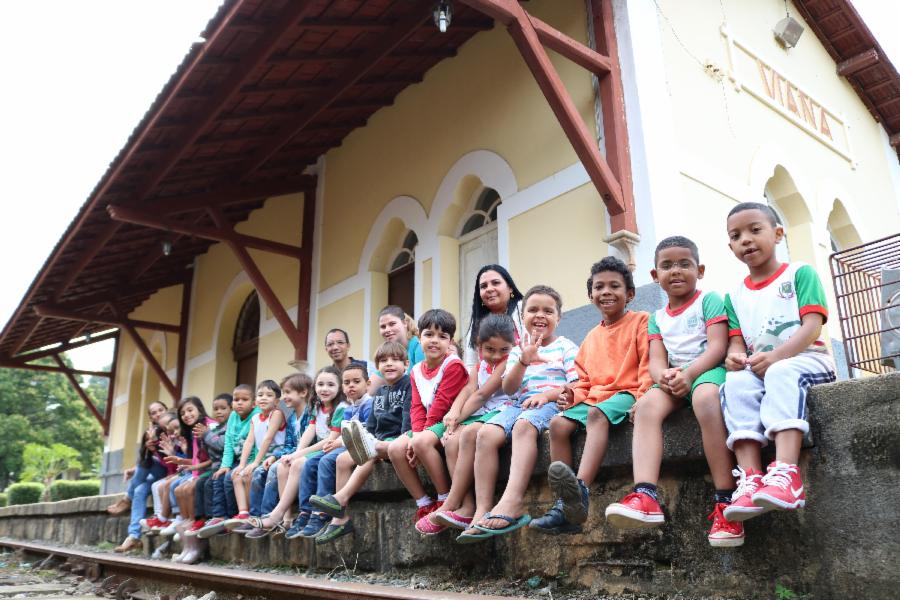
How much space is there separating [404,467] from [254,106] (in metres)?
5.50

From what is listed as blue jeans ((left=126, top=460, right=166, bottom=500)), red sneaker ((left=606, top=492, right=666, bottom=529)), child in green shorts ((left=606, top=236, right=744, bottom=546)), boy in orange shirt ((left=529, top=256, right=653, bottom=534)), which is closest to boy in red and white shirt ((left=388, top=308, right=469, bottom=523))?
boy in orange shirt ((left=529, top=256, right=653, bottom=534))

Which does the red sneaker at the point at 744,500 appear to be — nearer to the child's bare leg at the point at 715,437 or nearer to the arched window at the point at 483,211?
the child's bare leg at the point at 715,437

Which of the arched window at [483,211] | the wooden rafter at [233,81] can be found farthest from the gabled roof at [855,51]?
the wooden rafter at [233,81]

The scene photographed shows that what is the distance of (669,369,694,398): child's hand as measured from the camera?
2945 millimetres

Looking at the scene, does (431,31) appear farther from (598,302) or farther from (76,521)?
(76,521)

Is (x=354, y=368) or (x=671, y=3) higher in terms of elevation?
(x=671, y=3)

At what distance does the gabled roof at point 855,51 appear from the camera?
9.65m

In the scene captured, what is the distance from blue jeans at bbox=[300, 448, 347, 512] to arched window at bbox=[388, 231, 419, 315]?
4.12 m

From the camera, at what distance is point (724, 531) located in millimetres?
2635

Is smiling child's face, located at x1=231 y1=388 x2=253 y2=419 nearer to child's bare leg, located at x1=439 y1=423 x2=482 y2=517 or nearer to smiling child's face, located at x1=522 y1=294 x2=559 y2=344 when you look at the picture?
child's bare leg, located at x1=439 y1=423 x2=482 y2=517

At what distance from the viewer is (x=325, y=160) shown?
35.4ft

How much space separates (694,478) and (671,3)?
559 centimetres

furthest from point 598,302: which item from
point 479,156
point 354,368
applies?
point 479,156

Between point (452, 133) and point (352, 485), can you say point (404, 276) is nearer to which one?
point (452, 133)
